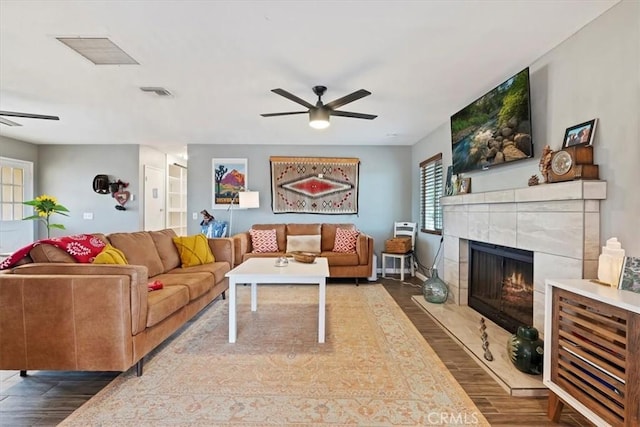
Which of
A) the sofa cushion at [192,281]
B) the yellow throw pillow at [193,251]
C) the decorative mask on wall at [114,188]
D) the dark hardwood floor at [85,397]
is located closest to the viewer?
the dark hardwood floor at [85,397]

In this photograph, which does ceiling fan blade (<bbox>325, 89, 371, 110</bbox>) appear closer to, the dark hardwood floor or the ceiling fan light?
the ceiling fan light

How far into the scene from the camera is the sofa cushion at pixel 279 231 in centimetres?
552

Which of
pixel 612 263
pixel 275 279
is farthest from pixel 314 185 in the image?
pixel 612 263

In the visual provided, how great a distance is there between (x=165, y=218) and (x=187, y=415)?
19.7 ft

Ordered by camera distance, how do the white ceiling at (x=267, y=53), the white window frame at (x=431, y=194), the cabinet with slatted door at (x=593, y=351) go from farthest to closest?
the white window frame at (x=431, y=194), the white ceiling at (x=267, y=53), the cabinet with slatted door at (x=593, y=351)

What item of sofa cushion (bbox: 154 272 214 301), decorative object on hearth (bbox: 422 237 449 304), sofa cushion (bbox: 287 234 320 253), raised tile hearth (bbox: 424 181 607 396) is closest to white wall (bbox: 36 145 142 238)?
sofa cushion (bbox: 287 234 320 253)

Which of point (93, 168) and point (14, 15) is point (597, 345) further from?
point (93, 168)

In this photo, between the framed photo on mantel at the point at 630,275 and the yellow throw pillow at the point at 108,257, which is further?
the yellow throw pillow at the point at 108,257

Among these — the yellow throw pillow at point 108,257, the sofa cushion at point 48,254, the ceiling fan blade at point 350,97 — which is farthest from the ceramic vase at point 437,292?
the sofa cushion at point 48,254

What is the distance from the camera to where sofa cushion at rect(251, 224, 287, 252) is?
5516mm

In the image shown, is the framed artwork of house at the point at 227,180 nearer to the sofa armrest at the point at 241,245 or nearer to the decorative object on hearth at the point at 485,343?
the sofa armrest at the point at 241,245

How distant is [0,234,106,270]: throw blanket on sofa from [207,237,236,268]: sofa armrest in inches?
59.2

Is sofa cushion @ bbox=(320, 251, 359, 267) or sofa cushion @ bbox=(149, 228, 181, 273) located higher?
sofa cushion @ bbox=(149, 228, 181, 273)

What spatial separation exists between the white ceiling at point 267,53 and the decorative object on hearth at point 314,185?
1.61 meters
